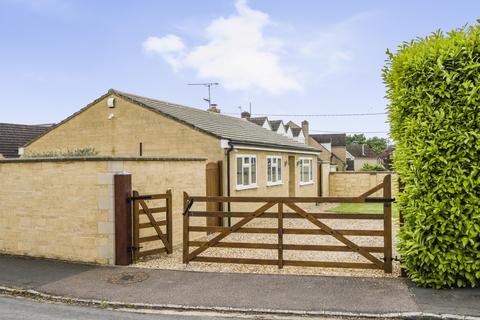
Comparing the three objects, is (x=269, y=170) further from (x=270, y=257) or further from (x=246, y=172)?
(x=270, y=257)

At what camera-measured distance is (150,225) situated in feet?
31.6

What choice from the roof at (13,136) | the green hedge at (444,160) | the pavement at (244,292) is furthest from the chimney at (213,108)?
the green hedge at (444,160)

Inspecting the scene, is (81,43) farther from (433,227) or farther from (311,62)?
(433,227)

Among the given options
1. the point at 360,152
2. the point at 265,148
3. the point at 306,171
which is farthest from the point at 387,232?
the point at 360,152

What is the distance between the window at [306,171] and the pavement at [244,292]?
15.7 metres

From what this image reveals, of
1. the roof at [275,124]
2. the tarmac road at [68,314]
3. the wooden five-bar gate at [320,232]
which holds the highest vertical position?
the roof at [275,124]

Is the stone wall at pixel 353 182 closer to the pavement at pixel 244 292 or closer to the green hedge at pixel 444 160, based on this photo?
the pavement at pixel 244 292

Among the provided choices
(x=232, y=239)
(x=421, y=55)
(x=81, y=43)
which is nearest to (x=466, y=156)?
(x=421, y=55)

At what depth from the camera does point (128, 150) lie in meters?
17.0

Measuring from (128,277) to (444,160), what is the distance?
5874 mm

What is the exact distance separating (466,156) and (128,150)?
12780 millimetres

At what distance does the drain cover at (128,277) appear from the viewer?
7.89 meters

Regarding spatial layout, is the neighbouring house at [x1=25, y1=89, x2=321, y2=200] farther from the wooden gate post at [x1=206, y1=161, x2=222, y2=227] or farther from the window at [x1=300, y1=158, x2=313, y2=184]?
the window at [x1=300, y1=158, x2=313, y2=184]

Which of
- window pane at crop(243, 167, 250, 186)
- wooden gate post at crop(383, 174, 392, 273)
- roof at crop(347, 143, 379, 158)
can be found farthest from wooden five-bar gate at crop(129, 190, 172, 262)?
roof at crop(347, 143, 379, 158)
